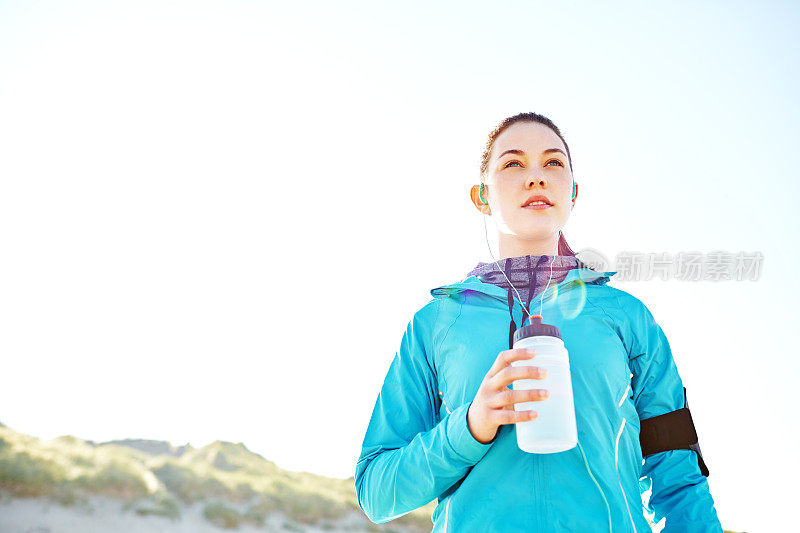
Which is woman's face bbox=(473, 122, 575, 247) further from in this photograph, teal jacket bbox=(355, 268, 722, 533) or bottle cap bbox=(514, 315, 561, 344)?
bottle cap bbox=(514, 315, 561, 344)

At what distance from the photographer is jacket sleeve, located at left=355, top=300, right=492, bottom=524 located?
6.70ft

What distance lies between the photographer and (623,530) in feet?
6.31

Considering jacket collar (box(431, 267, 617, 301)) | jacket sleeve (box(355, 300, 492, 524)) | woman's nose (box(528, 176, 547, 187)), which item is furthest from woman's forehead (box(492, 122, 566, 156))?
jacket sleeve (box(355, 300, 492, 524))

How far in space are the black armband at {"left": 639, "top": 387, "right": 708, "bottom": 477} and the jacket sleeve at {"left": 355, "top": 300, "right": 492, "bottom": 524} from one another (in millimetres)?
737

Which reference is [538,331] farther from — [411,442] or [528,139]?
[528,139]

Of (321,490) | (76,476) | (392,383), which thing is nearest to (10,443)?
(76,476)

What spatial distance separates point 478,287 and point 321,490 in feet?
56.7

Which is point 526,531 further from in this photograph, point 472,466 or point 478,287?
point 478,287

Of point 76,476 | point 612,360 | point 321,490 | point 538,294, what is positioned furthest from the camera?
point 321,490

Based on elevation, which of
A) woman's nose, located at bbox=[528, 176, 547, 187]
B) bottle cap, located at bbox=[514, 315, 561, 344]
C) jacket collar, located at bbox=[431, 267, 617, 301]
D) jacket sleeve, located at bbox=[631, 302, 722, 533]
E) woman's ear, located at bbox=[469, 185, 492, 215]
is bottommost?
jacket sleeve, located at bbox=[631, 302, 722, 533]

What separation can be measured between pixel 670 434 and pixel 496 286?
0.89 m

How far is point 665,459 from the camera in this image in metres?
2.33

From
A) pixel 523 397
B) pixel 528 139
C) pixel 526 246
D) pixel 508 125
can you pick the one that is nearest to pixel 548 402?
pixel 523 397

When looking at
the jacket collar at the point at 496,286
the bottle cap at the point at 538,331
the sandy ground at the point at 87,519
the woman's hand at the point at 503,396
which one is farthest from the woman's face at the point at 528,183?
the sandy ground at the point at 87,519
